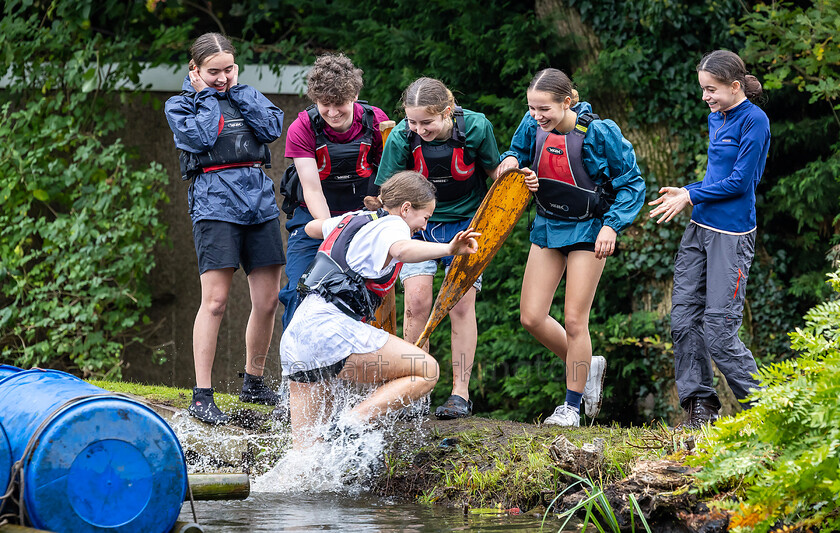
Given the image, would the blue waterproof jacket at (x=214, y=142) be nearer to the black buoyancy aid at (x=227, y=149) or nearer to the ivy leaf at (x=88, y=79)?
the black buoyancy aid at (x=227, y=149)

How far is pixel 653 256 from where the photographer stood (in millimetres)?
6297

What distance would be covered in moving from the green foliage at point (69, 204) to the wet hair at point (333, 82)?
3.42 meters

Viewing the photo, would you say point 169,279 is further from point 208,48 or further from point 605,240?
point 605,240

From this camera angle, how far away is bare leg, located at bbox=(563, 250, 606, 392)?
4453 mm

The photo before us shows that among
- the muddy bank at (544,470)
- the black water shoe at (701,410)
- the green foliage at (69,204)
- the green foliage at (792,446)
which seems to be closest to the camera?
the green foliage at (792,446)

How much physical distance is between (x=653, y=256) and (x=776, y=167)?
1.15m

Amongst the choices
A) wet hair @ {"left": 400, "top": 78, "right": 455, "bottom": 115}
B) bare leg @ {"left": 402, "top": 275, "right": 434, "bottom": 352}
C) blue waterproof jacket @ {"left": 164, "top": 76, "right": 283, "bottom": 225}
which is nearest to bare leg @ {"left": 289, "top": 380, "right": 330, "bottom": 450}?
bare leg @ {"left": 402, "top": 275, "right": 434, "bottom": 352}

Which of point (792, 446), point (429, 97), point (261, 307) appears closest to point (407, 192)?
point (429, 97)

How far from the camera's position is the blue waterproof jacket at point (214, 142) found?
4.41m

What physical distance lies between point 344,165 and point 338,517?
203 cm

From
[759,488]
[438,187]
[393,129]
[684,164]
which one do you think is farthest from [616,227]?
[684,164]

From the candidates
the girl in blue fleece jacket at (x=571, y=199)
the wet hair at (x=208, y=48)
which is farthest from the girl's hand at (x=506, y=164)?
the wet hair at (x=208, y=48)

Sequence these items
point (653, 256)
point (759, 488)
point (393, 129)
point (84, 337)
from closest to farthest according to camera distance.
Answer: point (759, 488), point (393, 129), point (653, 256), point (84, 337)

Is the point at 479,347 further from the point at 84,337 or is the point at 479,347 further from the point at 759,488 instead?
the point at 759,488
